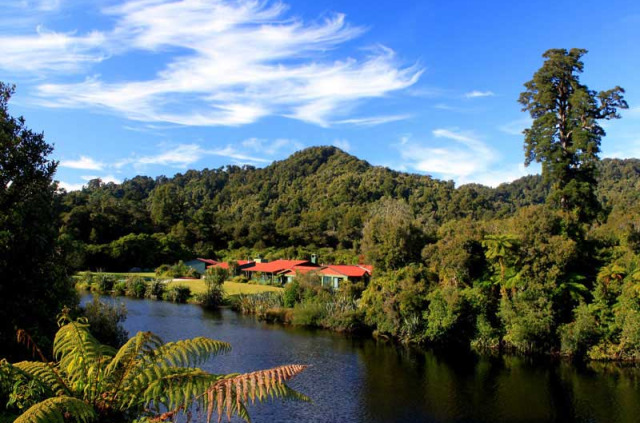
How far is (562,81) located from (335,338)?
23233 millimetres

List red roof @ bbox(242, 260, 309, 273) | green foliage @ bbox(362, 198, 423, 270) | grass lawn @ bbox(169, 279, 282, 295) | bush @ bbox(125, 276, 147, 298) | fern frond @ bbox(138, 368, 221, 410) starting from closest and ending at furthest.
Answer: fern frond @ bbox(138, 368, 221, 410) < green foliage @ bbox(362, 198, 423, 270) < grass lawn @ bbox(169, 279, 282, 295) < bush @ bbox(125, 276, 147, 298) < red roof @ bbox(242, 260, 309, 273)

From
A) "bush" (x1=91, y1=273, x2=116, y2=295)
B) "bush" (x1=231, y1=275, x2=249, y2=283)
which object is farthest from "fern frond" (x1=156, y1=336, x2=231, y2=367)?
"bush" (x1=91, y1=273, x2=116, y2=295)

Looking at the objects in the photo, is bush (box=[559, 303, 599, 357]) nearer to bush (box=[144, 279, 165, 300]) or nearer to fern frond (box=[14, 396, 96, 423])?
fern frond (box=[14, 396, 96, 423])

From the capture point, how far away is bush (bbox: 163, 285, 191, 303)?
44.2 meters

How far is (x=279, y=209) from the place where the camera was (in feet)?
344

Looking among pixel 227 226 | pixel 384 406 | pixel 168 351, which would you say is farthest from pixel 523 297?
pixel 227 226

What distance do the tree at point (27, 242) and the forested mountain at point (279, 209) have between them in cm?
3699

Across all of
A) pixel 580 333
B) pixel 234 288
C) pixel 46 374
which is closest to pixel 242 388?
pixel 46 374

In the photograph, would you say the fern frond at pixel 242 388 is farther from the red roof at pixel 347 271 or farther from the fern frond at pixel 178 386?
the red roof at pixel 347 271

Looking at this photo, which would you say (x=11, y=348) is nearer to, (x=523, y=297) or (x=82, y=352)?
(x=82, y=352)

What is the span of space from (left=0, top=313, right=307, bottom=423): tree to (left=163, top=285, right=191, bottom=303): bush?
127ft

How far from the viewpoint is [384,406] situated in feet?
57.3

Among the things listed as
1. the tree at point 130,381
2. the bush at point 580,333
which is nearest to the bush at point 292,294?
the bush at point 580,333

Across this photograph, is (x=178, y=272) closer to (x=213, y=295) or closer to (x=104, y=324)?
(x=213, y=295)
